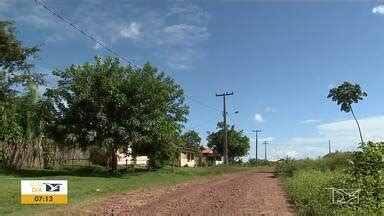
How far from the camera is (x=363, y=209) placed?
43.3 ft

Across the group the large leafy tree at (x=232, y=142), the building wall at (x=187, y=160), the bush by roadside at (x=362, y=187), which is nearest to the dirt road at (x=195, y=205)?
the bush by roadside at (x=362, y=187)

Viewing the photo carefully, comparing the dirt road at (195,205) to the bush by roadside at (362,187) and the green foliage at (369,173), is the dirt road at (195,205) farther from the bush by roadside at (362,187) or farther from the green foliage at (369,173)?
the green foliage at (369,173)

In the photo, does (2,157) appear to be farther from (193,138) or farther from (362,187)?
(193,138)

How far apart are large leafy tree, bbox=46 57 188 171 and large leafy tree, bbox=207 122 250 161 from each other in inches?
2545

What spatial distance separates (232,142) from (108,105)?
6647cm

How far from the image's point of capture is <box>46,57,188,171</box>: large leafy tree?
3588cm

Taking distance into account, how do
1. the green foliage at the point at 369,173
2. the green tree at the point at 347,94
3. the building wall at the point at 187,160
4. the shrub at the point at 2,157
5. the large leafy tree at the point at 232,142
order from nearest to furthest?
the green foliage at the point at 369,173
the shrub at the point at 2,157
the green tree at the point at 347,94
the building wall at the point at 187,160
the large leafy tree at the point at 232,142

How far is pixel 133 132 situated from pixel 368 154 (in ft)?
74.7

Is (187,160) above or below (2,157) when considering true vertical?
below

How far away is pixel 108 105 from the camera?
120ft

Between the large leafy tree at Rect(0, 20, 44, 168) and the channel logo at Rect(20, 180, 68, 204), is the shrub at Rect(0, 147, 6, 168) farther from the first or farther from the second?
the channel logo at Rect(20, 180, 68, 204)

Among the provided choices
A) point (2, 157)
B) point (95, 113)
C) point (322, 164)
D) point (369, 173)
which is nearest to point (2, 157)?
point (2, 157)

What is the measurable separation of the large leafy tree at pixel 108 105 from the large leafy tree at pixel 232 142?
6464 centimetres

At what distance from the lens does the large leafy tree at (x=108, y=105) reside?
35.9 metres
